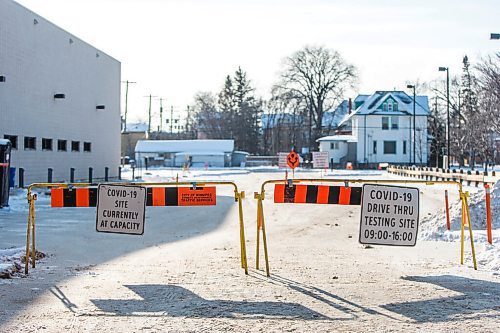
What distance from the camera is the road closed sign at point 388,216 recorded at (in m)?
9.70

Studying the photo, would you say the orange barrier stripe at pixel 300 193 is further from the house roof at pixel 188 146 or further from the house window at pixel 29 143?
the house roof at pixel 188 146

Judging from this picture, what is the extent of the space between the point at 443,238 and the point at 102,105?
125 ft

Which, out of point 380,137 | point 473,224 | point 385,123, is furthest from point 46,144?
point 385,123

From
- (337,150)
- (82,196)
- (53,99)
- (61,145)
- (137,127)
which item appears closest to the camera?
(82,196)

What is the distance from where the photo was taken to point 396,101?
301 feet

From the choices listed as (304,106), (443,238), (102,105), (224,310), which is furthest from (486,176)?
(304,106)

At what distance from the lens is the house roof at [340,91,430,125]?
90875mm

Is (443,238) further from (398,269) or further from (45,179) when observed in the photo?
(45,179)

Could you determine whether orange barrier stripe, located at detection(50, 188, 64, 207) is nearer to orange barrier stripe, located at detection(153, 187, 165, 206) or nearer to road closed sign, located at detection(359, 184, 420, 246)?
orange barrier stripe, located at detection(153, 187, 165, 206)

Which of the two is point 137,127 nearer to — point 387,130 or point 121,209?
point 387,130

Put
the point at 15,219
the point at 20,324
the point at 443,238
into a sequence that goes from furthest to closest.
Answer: the point at 15,219 → the point at 443,238 → the point at 20,324

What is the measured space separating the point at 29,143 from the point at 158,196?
90.6 ft

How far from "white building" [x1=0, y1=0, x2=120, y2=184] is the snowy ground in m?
20.7

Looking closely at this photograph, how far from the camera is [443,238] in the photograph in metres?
13.4
